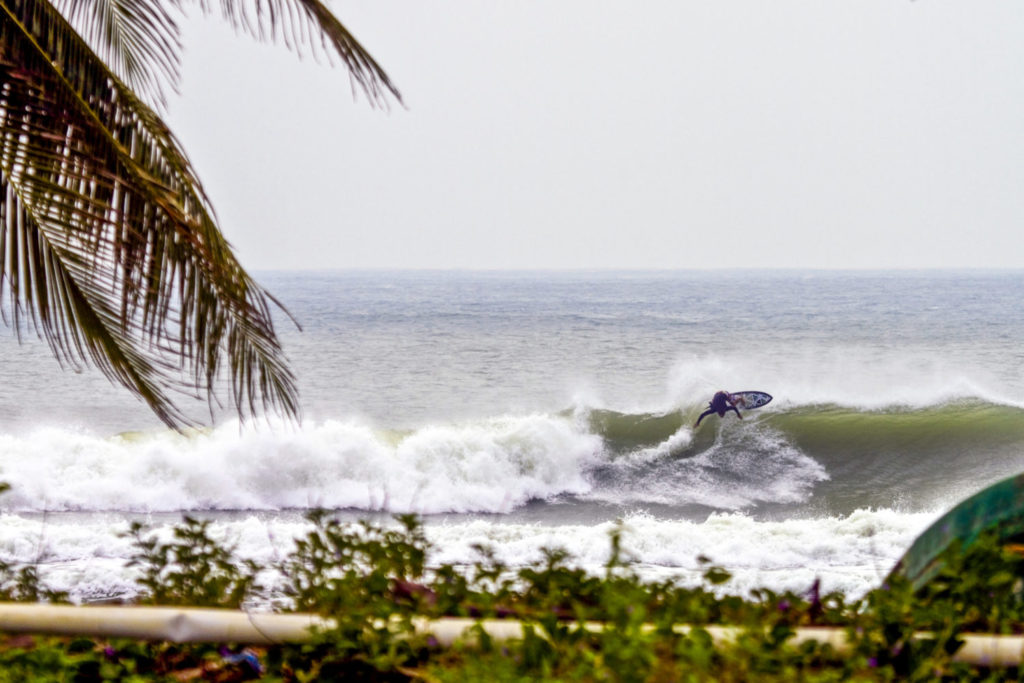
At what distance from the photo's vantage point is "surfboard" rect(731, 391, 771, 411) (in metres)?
18.2

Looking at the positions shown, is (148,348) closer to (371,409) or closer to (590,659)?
(590,659)

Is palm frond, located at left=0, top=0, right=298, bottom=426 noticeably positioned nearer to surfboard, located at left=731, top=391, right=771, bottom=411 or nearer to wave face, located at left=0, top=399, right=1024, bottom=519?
wave face, located at left=0, top=399, right=1024, bottom=519

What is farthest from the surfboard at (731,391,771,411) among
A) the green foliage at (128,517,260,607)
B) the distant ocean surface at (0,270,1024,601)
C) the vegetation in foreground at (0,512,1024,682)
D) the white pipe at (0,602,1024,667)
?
the white pipe at (0,602,1024,667)

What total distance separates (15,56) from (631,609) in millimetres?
3498

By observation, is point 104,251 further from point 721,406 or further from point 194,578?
point 721,406

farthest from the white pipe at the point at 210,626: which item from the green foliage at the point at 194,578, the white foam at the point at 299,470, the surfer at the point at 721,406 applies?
the surfer at the point at 721,406

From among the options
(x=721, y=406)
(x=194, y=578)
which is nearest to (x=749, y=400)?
(x=721, y=406)

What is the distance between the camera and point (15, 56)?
3.96m

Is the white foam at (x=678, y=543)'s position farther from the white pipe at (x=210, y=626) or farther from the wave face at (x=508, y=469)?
the white pipe at (x=210, y=626)

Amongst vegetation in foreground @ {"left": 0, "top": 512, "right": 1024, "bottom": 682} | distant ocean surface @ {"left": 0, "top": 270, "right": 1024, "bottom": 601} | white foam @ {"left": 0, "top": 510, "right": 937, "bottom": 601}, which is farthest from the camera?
distant ocean surface @ {"left": 0, "top": 270, "right": 1024, "bottom": 601}

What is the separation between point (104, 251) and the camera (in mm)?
3793

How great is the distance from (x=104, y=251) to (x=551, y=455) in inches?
499

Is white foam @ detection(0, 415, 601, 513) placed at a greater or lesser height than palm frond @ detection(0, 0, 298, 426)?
lesser

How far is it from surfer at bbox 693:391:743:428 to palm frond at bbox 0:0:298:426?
15236 millimetres
